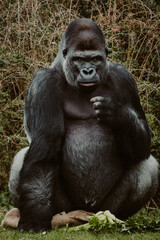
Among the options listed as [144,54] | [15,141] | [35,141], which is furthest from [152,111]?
[35,141]

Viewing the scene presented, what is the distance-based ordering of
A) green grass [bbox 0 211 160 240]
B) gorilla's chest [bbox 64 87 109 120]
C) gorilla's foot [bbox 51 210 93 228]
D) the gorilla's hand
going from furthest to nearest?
1. gorilla's chest [bbox 64 87 109 120]
2. gorilla's foot [bbox 51 210 93 228]
3. the gorilla's hand
4. green grass [bbox 0 211 160 240]

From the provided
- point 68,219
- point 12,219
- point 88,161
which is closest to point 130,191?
point 88,161

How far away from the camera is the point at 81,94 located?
3.76 m

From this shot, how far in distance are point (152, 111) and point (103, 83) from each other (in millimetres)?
2185

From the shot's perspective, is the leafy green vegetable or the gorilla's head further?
the gorilla's head

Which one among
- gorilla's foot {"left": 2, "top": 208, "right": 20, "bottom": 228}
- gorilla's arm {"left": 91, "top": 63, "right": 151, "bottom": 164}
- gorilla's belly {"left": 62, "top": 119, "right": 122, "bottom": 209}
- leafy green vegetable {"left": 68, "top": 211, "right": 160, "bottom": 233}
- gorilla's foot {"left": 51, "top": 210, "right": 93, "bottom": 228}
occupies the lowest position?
gorilla's foot {"left": 2, "top": 208, "right": 20, "bottom": 228}

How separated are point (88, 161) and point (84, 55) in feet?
2.75

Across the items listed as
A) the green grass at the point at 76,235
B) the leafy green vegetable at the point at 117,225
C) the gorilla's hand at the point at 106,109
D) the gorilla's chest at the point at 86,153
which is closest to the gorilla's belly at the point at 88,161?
the gorilla's chest at the point at 86,153

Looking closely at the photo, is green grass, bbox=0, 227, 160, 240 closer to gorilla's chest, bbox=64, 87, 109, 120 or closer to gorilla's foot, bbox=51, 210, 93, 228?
gorilla's foot, bbox=51, 210, 93, 228

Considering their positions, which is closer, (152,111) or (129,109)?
(129,109)

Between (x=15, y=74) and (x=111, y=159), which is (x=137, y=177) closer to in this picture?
(x=111, y=159)

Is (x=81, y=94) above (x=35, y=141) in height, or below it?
above

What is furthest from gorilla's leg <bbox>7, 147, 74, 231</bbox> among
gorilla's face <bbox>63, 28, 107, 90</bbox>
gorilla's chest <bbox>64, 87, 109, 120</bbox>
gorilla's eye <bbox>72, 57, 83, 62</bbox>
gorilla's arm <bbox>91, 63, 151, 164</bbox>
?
gorilla's eye <bbox>72, 57, 83, 62</bbox>

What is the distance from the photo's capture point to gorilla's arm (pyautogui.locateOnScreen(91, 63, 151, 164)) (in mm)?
3465
